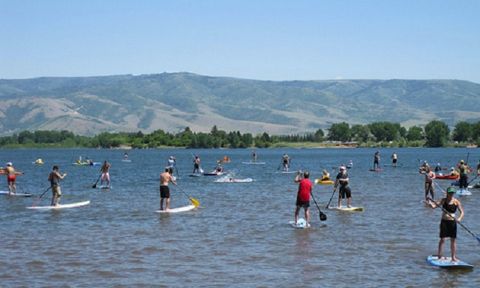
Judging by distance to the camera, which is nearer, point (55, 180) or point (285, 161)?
point (55, 180)

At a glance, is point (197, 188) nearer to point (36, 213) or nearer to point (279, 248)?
point (36, 213)

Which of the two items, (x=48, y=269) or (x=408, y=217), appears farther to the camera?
(x=408, y=217)

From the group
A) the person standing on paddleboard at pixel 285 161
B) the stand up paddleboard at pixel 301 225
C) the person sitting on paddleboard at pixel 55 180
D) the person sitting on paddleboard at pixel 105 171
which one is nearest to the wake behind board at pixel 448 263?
the stand up paddleboard at pixel 301 225

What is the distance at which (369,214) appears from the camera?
33.7 metres

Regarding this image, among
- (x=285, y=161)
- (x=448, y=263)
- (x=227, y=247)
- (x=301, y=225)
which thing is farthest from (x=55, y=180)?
(x=285, y=161)

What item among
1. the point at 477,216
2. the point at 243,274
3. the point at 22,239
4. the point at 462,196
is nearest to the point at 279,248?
the point at 243,274

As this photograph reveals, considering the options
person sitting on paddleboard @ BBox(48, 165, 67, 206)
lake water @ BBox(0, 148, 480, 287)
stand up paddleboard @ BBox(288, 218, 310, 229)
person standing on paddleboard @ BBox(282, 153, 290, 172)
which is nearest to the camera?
lake water @ BBox(0, 148, 480, 287)

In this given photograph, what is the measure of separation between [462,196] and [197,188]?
1882 centimetres

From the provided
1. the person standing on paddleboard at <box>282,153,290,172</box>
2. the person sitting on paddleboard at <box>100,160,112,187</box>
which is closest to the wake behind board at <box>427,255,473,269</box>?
the person sitting on paddleboard at <box>100,160,112,187</box>

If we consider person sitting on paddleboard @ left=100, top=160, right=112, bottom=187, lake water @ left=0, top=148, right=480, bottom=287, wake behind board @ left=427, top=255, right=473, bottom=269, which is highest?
person sitting on paddleboard @ left=100, top=160, right=112, bottom=187

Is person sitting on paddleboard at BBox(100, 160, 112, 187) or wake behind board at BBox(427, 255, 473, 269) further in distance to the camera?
person sitting on paddleboard at BBox(100, 160, 112, 187)

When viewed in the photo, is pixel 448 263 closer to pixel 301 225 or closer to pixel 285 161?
pixel 301 225

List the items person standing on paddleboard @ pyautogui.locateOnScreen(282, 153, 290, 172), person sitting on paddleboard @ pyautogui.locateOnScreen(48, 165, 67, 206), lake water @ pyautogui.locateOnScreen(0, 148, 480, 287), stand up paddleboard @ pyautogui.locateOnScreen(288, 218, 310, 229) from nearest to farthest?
lake water @ pyautogui.locateOnScreen(0, 148, 480, 287)
stand up paddleboard @ pyautogui.locateOnScreen(288, 218, 310, 229)
person sitting on paddleboard @ pyautogui.locateOnScreen(48, 165, 67, 206)
person standing on paddleboard @ pyautogui.locateOnScreen(282, 153, 290, 172)

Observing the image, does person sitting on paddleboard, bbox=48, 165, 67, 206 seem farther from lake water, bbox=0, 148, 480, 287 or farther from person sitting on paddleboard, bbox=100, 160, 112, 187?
person sitting on paddleboard, bbox=100, 160, 112, 187
